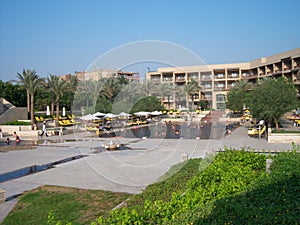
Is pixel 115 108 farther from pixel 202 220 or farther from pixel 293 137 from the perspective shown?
pixel 202 220

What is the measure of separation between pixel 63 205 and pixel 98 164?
5115 millimetres

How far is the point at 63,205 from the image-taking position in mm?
8125

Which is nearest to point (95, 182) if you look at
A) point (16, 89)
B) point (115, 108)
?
point (115, 108)

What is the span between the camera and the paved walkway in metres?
10.1

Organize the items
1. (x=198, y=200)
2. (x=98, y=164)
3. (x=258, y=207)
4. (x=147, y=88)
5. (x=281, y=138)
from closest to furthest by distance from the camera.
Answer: (x=258, y=207) → (x=198, y=200) → (x=98, y=164) → (x=281, y=138) → (x=147, y=88)

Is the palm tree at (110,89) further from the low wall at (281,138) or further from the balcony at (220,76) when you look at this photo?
the balcony at (220,76)

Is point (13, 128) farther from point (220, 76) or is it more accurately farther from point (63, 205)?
point (220, 76)

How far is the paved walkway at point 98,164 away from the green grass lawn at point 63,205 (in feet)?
1.32

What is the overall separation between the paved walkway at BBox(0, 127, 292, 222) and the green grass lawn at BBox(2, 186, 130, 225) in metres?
0.40

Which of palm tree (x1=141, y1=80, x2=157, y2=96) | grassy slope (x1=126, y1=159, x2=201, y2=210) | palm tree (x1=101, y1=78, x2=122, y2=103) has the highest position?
palm tree (x1=101, y1=78, x2=122, y2=103)

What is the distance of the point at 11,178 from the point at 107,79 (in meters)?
20.4

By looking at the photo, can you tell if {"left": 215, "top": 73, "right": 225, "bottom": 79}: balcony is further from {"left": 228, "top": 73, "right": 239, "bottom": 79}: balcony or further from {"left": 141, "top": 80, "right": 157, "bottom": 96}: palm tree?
{"left": 141, "top": 80, "right": 157, "bottom": 96}: palm tree

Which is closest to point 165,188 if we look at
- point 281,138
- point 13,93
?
point 281,138

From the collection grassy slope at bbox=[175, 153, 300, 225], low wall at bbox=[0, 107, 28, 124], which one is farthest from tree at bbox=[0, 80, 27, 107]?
grassy slope at bbox=[175, 153, 300, 225]
